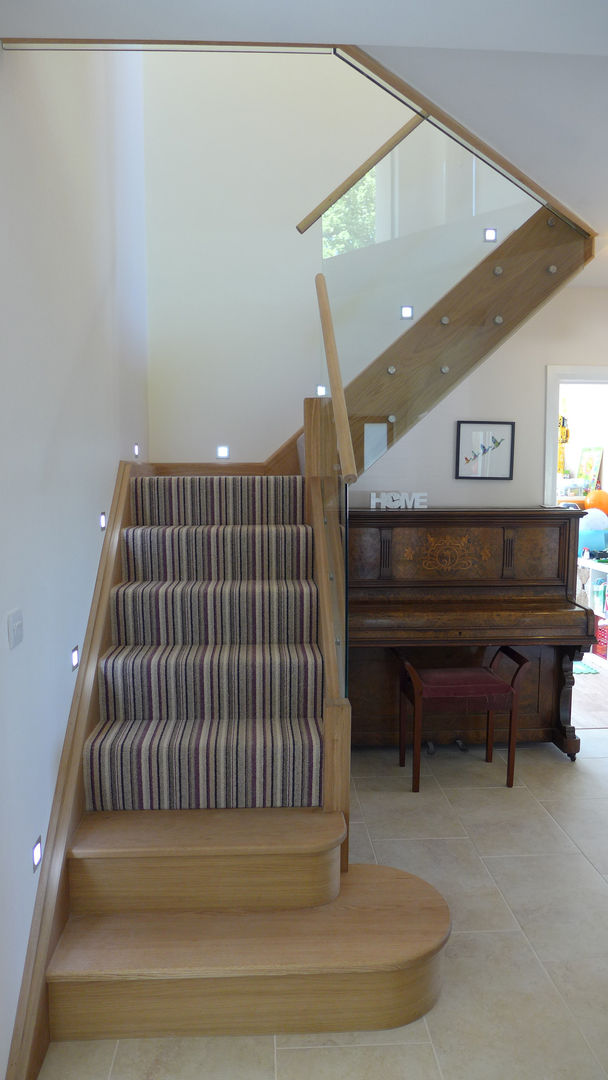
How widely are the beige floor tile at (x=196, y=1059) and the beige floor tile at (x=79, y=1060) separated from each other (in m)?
0.03

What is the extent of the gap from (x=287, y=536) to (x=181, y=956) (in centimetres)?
188

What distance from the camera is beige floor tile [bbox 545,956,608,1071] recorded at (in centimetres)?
235

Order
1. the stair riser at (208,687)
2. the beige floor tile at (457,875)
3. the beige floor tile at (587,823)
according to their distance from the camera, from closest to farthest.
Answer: the beige floor tile at (457,875), the stair riser at (208,687), the beige floor tile at (587,823)

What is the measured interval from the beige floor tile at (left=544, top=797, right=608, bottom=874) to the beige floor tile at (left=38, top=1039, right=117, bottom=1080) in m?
2.12

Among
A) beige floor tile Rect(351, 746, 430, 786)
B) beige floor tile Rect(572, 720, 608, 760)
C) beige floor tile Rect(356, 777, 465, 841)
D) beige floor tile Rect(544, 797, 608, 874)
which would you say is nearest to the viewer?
beige floor tile Rect(544, 797, 608, 874)

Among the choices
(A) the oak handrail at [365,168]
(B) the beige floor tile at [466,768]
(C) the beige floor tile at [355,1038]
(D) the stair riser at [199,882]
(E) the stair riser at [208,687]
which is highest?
(A) the oak handrail at [365,168]

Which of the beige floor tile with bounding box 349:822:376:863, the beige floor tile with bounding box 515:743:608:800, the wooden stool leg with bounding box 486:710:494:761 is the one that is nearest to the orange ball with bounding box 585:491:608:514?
the beige floor tile with bounding box 515:743:608:800

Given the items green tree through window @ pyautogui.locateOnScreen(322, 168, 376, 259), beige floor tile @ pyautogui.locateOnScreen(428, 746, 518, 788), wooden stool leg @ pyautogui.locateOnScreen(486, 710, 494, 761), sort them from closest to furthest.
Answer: green tree through window @ pyautogui.locateOnScreen(322, 168, 376, 259)
beige floor tile @ pyautogui.locateOnScreen(428, 746, 518, 788)
wooden stool leg @ pyautogui.locateOnScreen(486, 710, 494, 761)

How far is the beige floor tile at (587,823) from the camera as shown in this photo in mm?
3424

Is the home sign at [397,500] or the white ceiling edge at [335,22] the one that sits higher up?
the white ceiling edge at [335,22]

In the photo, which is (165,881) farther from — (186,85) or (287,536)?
(186,85)

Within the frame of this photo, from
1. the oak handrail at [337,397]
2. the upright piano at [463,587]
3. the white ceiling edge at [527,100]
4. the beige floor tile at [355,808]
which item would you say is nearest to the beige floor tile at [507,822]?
the beige floor tile at [355,808]

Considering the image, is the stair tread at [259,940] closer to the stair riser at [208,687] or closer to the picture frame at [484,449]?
the stair riser at [208,687]

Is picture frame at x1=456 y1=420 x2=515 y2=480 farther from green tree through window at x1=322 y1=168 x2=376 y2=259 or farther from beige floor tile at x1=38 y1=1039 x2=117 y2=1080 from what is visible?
beige floor tile at x1=38 y1=1039 x2=117 y2=1080
